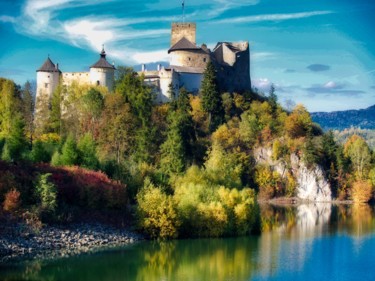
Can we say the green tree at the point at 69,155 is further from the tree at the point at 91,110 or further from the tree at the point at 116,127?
the tree at the point at 91,110

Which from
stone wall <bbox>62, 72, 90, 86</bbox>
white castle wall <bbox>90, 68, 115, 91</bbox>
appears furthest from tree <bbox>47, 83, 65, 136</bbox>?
white castle wall <bbox>90, 68, 115, 91</bbox>

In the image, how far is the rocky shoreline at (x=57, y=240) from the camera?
33781mm

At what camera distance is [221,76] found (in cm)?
7506

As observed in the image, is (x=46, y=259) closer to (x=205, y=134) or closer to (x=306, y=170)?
(x=205, y=134)

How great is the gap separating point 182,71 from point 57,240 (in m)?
38.4

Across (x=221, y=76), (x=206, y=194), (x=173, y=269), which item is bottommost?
(x=173, y=269)

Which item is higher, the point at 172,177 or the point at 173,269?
the point at 172,177

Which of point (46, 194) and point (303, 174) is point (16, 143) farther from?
point (303, 174)

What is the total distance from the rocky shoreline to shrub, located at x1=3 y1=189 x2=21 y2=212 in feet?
4.19

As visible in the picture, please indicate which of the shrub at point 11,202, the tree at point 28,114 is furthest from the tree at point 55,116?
the shrub at point 11,202

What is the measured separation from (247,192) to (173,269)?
11.7m

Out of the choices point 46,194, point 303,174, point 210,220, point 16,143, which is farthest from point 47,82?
point 210,220

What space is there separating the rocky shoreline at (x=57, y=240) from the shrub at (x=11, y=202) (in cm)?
128

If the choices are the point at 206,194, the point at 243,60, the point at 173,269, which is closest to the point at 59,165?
the point at 206,194
